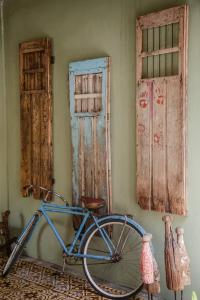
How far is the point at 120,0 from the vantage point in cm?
381

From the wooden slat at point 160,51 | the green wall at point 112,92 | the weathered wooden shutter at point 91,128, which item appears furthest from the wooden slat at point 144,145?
the weathered wooden shutter at point 91,128

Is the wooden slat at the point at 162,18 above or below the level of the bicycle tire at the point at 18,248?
above

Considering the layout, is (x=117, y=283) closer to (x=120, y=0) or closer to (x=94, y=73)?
(x=94, y=73)

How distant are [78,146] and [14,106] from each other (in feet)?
4.17

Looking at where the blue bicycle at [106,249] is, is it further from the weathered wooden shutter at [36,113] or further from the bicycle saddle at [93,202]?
the weathered wooden shutter at [36,113]

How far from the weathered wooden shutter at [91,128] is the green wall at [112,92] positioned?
89 millimetres

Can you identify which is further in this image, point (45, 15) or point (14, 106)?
point (14, 106)

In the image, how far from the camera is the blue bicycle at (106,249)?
3.82 m

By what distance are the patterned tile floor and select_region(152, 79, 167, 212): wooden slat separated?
1080 mm

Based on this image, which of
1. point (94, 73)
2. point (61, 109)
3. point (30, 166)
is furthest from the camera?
point (30, 166)

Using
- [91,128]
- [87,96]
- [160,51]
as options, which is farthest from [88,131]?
[160,51]

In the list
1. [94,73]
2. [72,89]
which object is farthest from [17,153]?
[94,73]

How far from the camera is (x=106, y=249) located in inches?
161

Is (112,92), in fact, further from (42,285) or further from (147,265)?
(42,285)
